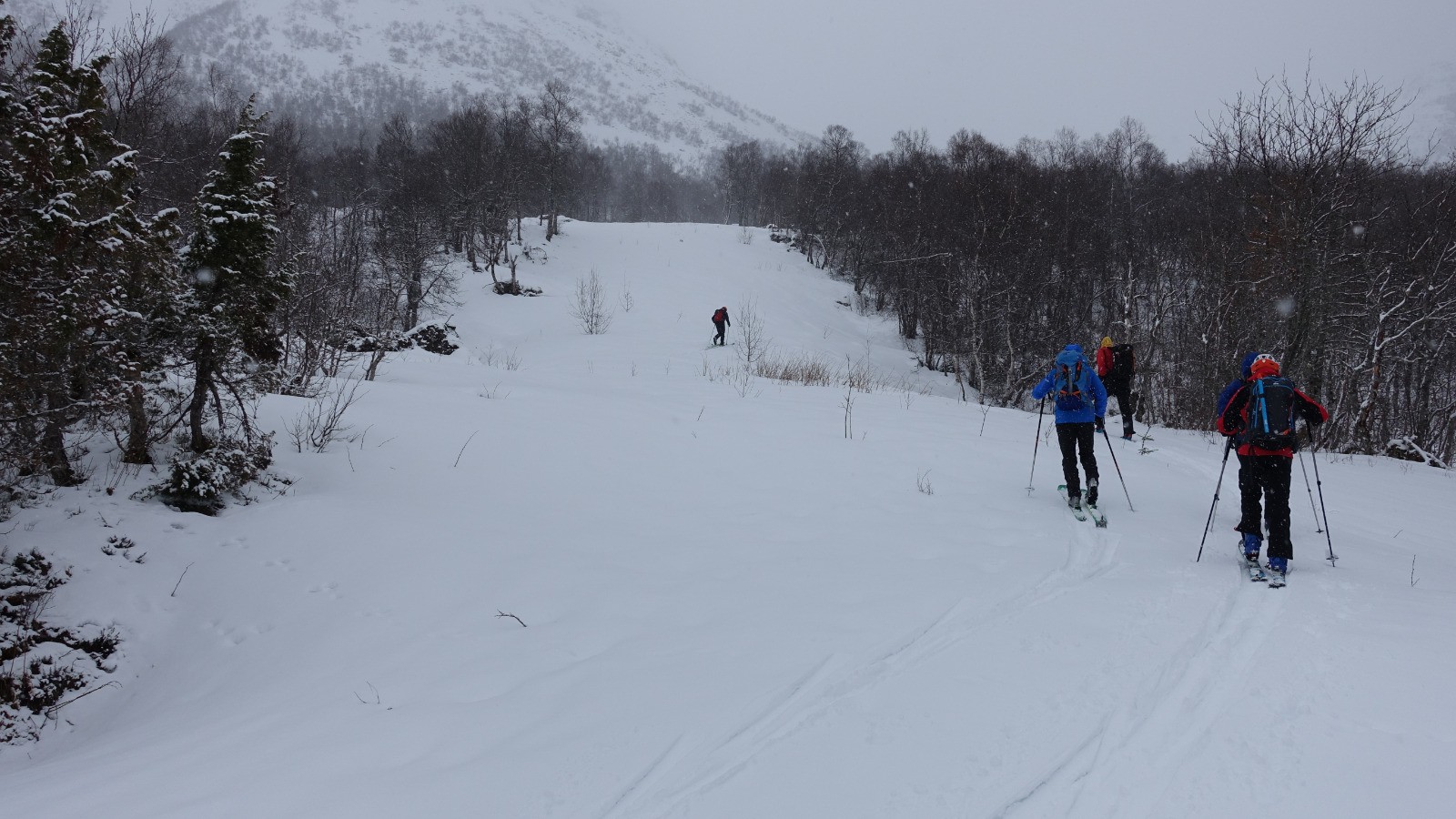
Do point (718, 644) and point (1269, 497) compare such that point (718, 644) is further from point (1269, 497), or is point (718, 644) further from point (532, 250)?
point (532, 250)

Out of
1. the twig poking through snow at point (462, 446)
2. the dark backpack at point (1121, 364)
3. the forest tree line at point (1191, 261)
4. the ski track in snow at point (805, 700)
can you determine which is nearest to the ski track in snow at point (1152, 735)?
the ski track in snow at point (805, 700)

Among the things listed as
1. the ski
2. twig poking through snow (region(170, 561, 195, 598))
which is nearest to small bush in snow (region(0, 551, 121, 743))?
twig poking through snow (region(170, 561, 195, 598))

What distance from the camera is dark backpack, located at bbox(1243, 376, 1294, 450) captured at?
546 centimetres

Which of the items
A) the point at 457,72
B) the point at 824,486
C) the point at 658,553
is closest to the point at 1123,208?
the point at 824,486

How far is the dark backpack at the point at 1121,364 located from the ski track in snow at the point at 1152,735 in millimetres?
9094

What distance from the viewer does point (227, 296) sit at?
5605 mm

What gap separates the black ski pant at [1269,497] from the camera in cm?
518

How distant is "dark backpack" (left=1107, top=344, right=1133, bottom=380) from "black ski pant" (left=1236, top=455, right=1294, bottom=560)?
699cm

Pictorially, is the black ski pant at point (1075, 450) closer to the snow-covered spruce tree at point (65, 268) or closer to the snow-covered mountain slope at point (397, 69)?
the snow-covered spruce tree at point (65, 268)

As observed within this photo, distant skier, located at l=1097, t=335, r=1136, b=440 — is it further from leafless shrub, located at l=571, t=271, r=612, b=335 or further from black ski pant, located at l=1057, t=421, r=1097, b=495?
leafless shrub, located at l=571, t=271, r=612, b=335

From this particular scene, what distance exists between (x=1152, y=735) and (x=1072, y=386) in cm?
467

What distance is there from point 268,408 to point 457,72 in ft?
633

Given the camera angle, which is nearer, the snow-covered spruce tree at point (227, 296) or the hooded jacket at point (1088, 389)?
the snow-covered spruce tree at point (227, 296)

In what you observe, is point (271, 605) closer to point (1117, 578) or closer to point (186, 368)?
point (186, 368)
